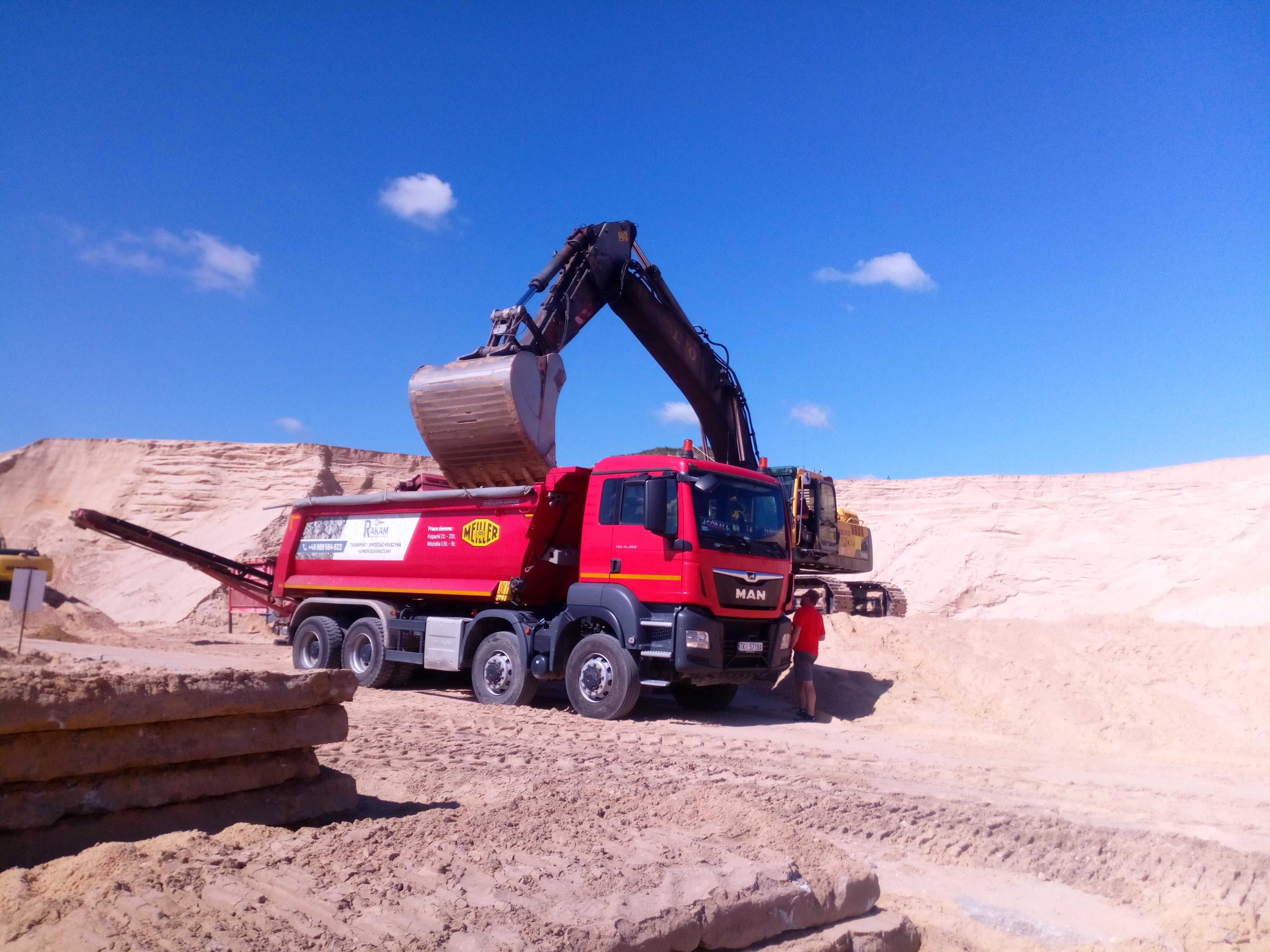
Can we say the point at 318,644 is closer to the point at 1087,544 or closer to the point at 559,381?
the point at 559,381

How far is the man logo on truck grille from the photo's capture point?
35.3 feet

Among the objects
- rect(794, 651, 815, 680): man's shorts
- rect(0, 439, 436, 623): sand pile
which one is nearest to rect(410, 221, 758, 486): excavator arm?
rect(794, 651, 815, 680): man's shorts

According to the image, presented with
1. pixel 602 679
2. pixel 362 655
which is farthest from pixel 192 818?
pixel 362 655

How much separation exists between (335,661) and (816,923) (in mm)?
9983

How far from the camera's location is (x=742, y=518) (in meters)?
10.0

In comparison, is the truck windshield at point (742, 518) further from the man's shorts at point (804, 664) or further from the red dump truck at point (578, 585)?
the man's shorts at point (804, 664)

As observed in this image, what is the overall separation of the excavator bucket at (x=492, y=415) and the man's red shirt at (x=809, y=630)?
354cm

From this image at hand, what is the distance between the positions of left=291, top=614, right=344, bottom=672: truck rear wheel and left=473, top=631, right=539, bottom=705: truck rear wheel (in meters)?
2.58

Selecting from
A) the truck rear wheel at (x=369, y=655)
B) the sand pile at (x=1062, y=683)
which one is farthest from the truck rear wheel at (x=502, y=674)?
the sand pile at (x=1062, y=683)

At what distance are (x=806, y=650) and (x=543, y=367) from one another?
4659 mm

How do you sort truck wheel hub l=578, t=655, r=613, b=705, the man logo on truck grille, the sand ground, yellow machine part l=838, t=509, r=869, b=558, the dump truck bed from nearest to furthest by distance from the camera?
the sand ground → truck wheel hub l=578, t=655, r=613, b=705 → the dump truck bed → the man logo on truck grille → yellow machine part l=838, t=509, r=869, b=558

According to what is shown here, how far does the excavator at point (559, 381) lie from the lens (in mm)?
10727

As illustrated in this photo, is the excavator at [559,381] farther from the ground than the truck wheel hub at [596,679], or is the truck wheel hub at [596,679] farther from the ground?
the excavator at [559,381]

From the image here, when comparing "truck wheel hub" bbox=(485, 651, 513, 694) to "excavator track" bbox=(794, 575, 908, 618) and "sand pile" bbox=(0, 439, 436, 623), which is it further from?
"sand pile" bbox=(0, 439, 436, 623)
